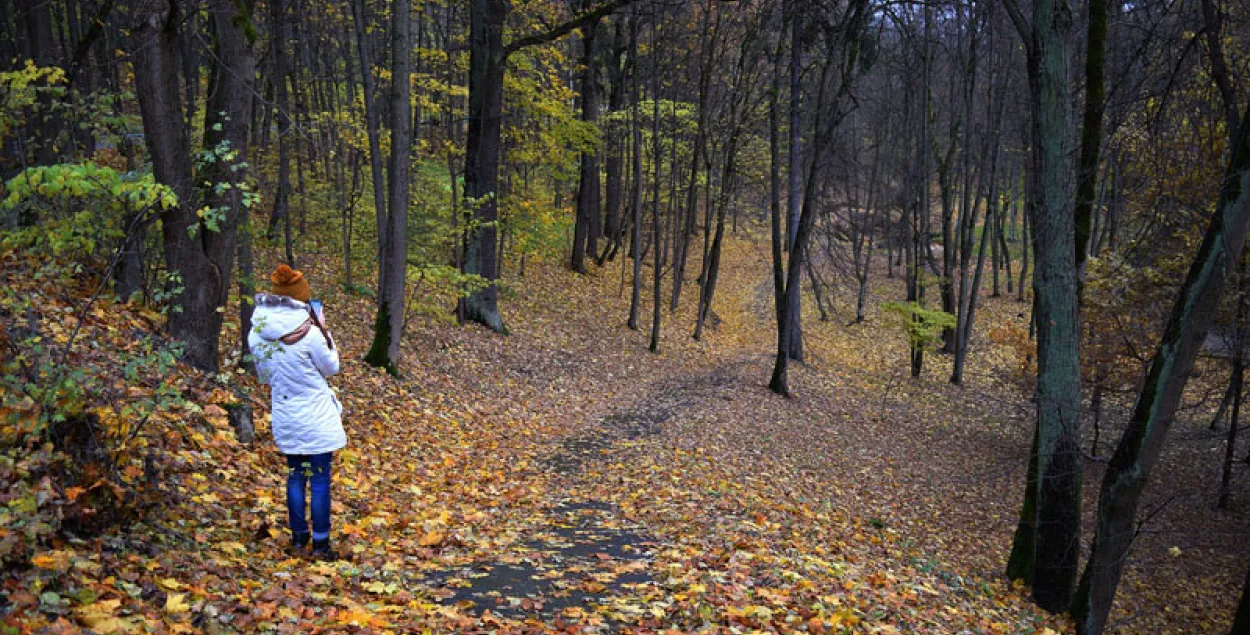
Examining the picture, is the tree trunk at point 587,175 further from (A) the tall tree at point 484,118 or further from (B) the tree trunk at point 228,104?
(B) the tree trunk at point 228,104

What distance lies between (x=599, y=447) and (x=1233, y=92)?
27.7 feet

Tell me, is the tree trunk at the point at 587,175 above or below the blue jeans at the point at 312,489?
above

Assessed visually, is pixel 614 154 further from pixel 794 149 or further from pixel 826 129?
pixel 826 129

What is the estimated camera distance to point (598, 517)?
7.18m

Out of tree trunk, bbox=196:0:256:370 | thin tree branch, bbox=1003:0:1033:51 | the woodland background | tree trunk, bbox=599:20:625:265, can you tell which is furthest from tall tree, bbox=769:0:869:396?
tree trunk, bbox=196:0:256:370

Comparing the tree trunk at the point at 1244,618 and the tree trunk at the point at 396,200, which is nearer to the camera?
the tree trunk at the point at 1244,618

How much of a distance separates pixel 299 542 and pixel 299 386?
1.12 m

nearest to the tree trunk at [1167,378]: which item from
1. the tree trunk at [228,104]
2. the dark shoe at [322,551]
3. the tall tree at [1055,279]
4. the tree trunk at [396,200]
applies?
the tall tree at [1055,279]

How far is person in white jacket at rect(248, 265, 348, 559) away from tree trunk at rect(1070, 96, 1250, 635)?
6.74 meters

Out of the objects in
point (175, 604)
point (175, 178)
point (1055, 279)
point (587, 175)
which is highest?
point (587, 175)

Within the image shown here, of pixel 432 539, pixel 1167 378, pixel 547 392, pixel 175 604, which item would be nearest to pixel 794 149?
pixel 547 392

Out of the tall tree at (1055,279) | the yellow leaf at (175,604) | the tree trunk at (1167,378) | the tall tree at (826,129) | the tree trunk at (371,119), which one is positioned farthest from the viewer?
the tall tree at (826,129)

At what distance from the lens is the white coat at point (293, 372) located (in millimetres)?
4695

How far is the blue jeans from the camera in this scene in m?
4.81
